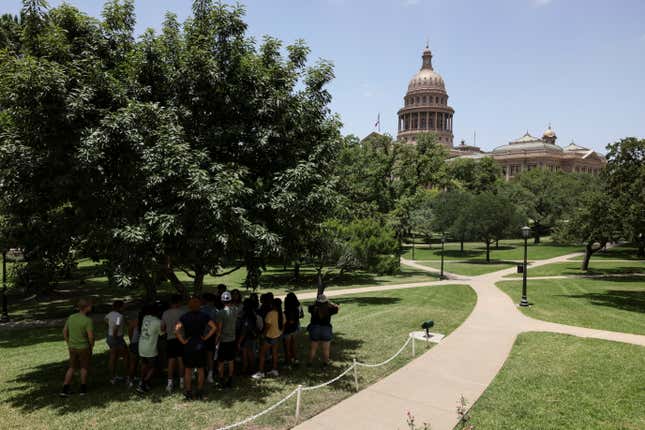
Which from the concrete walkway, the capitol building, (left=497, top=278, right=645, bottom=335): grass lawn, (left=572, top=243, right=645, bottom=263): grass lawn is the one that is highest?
the capitol building

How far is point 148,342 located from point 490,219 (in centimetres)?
4493

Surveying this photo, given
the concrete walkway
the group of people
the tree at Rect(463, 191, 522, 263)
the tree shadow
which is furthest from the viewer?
the tree at Rect(463, 191, 522, 263)

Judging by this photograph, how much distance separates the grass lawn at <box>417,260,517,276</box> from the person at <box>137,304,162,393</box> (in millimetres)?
32704

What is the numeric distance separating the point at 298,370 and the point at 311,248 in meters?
3.74

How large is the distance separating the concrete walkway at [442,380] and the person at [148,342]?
3.63 metres

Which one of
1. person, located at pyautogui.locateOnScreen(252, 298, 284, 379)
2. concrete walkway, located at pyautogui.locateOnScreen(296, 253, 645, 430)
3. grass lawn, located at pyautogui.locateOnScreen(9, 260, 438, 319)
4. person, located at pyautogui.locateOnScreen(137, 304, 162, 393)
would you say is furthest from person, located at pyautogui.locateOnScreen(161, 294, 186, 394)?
grass lawn, located at pyautogui.locateOnScreen(9, 260, 438, 319)

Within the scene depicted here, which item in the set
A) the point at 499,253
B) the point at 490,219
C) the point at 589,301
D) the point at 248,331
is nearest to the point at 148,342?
the point at 248,331

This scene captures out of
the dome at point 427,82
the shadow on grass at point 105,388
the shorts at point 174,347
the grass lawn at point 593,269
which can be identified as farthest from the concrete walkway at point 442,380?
the dome at point 427,82

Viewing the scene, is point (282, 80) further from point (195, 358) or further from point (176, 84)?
point (195, 358)

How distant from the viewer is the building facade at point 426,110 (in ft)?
452

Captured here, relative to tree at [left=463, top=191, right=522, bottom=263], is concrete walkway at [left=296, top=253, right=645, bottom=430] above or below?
below

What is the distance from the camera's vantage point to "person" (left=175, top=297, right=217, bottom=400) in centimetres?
848

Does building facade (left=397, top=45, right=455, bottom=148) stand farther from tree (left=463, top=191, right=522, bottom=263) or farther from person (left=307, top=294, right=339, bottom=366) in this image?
person (left=307, top=294, right=339, bottom=366)

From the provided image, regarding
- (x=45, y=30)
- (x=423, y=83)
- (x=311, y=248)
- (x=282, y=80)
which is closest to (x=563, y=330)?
(x=311, y=248)
